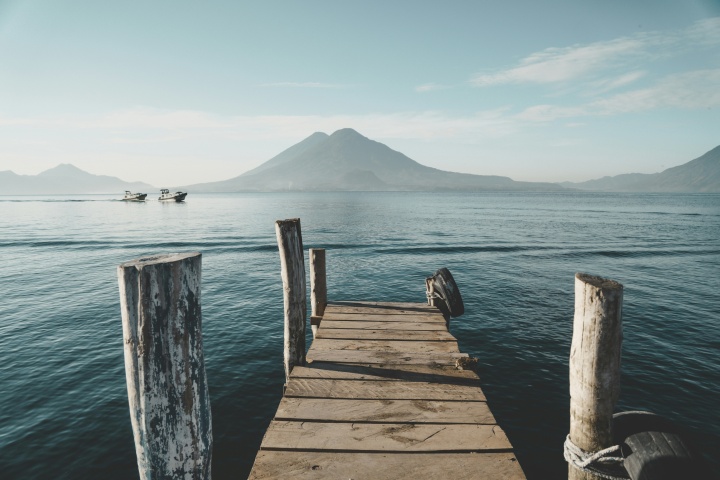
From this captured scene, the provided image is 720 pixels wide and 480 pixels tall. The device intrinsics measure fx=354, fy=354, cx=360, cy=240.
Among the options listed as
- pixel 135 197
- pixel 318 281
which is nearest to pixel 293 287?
pixel 318 281

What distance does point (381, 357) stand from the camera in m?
5.91

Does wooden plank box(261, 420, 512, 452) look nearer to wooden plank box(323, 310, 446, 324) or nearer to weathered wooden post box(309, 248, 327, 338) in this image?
wooden plank box(323, 310, 446, 324)

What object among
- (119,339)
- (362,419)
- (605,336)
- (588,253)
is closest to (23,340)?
(119,339)

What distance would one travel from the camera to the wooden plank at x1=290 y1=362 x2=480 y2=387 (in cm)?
518

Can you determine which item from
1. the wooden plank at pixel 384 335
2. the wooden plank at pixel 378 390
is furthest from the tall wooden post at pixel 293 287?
the wooden plank at pixel 378 390

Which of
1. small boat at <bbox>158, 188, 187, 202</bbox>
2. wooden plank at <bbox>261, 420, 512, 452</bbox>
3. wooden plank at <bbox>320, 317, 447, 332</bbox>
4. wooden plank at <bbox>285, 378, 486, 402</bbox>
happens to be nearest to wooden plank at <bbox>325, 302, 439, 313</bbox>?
wooden plank at <bbox>320, 317, 447, 332</bbox>

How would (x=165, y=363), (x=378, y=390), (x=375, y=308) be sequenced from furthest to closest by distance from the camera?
(x=375, y=308)
(x=378, y=390)
(x=165, y=363)

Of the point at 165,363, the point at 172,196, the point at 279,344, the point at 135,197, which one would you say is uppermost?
the point at 135,197

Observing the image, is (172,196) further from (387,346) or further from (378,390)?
(378,390)

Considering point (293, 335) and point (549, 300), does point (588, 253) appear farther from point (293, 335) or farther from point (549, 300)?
point (293, 335)

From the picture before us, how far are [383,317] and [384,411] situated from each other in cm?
366

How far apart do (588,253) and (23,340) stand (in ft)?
105

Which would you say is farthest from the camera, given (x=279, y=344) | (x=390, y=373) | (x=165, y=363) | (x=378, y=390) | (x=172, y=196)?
(x=172, y=196)

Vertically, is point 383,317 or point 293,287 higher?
point 293,287
